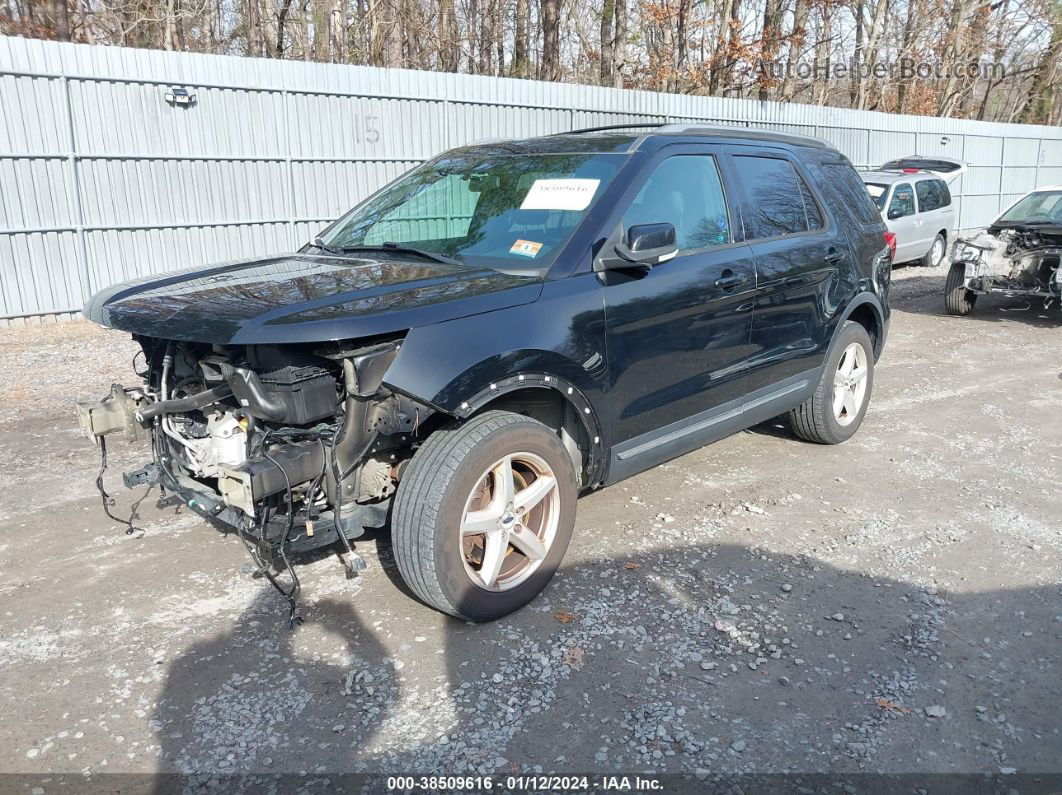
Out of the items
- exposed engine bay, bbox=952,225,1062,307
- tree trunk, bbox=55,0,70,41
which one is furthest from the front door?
tree trunk, bbox=55,0,70,41

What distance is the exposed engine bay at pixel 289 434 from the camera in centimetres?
302

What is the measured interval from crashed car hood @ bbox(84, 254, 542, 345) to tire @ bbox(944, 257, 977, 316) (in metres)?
9.17

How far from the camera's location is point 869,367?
5.81 metres

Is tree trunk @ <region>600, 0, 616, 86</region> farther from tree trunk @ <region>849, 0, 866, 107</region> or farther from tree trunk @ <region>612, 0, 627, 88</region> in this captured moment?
tree trunk @ <region>849, 0, 866, 107</region>

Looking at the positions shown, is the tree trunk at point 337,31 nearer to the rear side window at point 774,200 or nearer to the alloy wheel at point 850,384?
the rear side window at point 774,200

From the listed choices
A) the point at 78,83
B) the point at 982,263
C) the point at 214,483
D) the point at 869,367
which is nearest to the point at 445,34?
the point at 78,83

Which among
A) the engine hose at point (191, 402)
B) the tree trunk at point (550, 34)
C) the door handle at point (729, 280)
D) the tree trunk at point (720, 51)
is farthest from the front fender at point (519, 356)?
the tree trunk at point (720, 51)

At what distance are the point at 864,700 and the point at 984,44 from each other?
37.7m

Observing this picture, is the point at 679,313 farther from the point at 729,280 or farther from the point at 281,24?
the point at 281,24

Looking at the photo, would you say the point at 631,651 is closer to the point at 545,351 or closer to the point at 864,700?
the point at 864,700

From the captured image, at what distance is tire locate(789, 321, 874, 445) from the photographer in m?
5.41

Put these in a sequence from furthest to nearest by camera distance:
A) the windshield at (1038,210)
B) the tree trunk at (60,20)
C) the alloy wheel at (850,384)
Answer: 1. the tree trunk at (60,20)
2. the windshield at (1038,210)
3. the alloy wheel at (850,384)

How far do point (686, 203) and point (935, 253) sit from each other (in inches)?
526

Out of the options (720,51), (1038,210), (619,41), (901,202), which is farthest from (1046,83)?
(1038,210)
